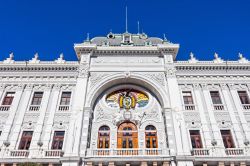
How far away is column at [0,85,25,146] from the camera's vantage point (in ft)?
70.1

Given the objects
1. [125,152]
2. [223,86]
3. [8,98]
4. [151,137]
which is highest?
[223,86]

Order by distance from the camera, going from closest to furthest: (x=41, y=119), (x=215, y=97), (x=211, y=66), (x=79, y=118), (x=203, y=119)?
1. (x=79, y=118)
2. (x=41, y=119)
3. (x=203, y=119)
4. (x=215, y=97)
5. (x=211, y=66)

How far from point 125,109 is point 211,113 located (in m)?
8.15

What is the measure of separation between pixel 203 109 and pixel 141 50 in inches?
355

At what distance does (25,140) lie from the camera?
70.7 feet

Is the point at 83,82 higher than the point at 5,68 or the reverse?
the reverse

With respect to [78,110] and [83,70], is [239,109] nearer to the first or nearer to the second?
[78,110]

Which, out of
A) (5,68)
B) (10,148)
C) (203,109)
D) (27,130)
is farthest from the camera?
(5,68)

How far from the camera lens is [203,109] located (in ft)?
76.9

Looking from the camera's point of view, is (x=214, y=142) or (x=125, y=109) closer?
(x=214, y=142)

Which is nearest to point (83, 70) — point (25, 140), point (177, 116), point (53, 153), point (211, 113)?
point (25, 140)

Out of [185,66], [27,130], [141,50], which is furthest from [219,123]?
[27,130]

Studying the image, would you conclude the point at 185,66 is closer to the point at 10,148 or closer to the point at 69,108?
the point at 69,108

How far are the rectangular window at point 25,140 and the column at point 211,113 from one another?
16138mm
